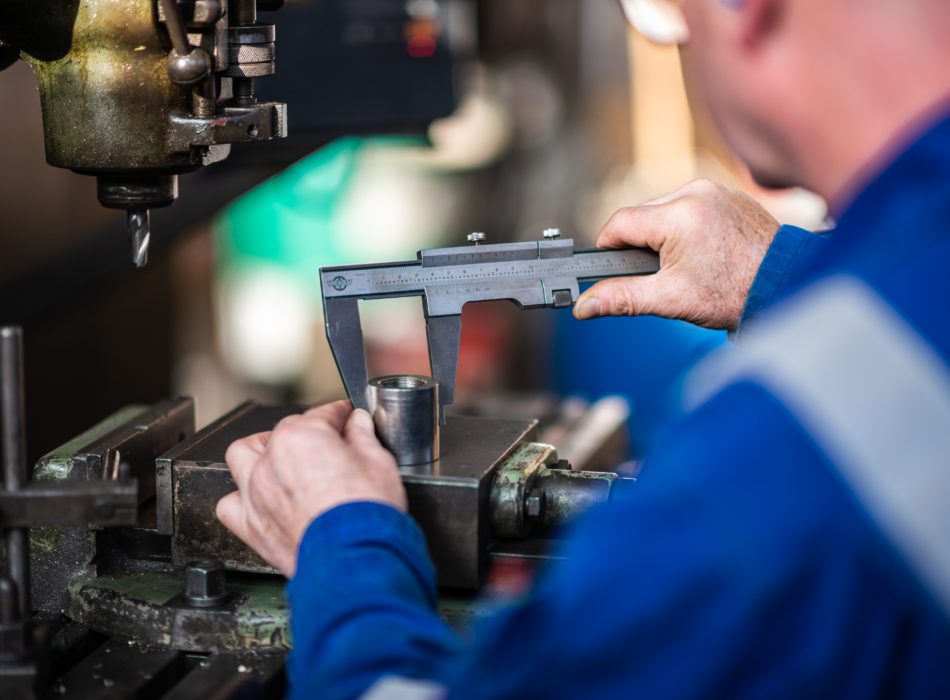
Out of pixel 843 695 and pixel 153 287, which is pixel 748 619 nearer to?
pixel 843 695

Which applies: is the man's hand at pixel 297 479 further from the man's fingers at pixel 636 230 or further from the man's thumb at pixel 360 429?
the man's fingers at pixel 636 230

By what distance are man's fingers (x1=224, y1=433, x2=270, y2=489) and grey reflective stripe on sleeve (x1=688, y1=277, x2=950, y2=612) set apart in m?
0.49

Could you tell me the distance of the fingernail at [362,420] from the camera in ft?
3.08

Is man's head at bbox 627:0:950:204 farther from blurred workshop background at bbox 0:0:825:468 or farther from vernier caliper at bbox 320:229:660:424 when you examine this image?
blurred workshop background at bbox 0:0:825:468

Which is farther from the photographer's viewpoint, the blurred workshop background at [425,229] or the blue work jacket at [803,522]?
the blurred workshop background at [425,229]

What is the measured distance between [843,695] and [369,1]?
1.41 meters

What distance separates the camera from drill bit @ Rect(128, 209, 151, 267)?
3.40 ft

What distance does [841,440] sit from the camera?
0.51m

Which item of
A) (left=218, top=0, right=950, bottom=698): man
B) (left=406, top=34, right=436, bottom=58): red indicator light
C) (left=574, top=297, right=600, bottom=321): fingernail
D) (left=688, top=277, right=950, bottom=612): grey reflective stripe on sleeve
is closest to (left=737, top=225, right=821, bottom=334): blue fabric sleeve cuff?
(left=574, top=297, right=600, bottom=321): fingernail

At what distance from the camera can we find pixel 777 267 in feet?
3.75

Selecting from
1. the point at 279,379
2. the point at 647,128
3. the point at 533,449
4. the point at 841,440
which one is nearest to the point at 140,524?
the point at 533,449

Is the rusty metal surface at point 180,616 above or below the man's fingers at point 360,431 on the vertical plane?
below

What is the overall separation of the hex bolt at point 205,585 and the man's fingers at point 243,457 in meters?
0.08

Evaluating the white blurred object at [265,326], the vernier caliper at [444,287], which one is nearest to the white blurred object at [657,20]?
the vernier caliper at [444,287]
